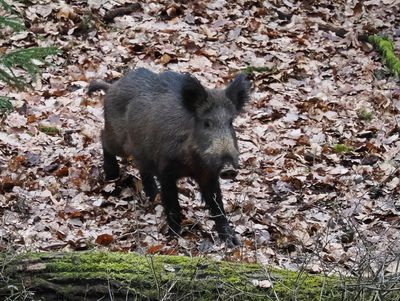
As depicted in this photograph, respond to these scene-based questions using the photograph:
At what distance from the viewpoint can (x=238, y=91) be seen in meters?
7.60

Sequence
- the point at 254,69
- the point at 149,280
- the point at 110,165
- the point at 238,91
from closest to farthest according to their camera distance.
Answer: the point at 149,280
the point at 238,91
the point at 110,165
the point at 254,69

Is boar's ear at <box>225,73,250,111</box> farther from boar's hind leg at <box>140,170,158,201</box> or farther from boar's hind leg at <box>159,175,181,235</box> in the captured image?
boar's hind leg at <box>140,170,158,201</box>

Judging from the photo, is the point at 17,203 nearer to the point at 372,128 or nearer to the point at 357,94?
the point at 372,128

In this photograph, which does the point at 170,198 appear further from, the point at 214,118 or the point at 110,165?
the point at 110,165

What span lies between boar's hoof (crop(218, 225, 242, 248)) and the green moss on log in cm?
549

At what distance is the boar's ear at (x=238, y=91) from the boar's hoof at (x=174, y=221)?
122 cm

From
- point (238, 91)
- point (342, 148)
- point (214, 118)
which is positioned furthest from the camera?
point (342, 148)

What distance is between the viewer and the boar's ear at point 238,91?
24.8ft

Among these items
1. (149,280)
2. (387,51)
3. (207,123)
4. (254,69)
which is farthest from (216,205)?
(387,51)

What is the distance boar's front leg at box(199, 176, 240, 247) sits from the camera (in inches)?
283

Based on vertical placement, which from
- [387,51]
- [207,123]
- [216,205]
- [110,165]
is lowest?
[110,165]

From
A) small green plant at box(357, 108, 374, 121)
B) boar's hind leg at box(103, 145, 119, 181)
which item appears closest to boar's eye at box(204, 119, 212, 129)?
boar's hind leg at box(103, 145, 119, 181)

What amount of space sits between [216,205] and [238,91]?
1143 millimetres

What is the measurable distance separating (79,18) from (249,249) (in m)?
6.89
